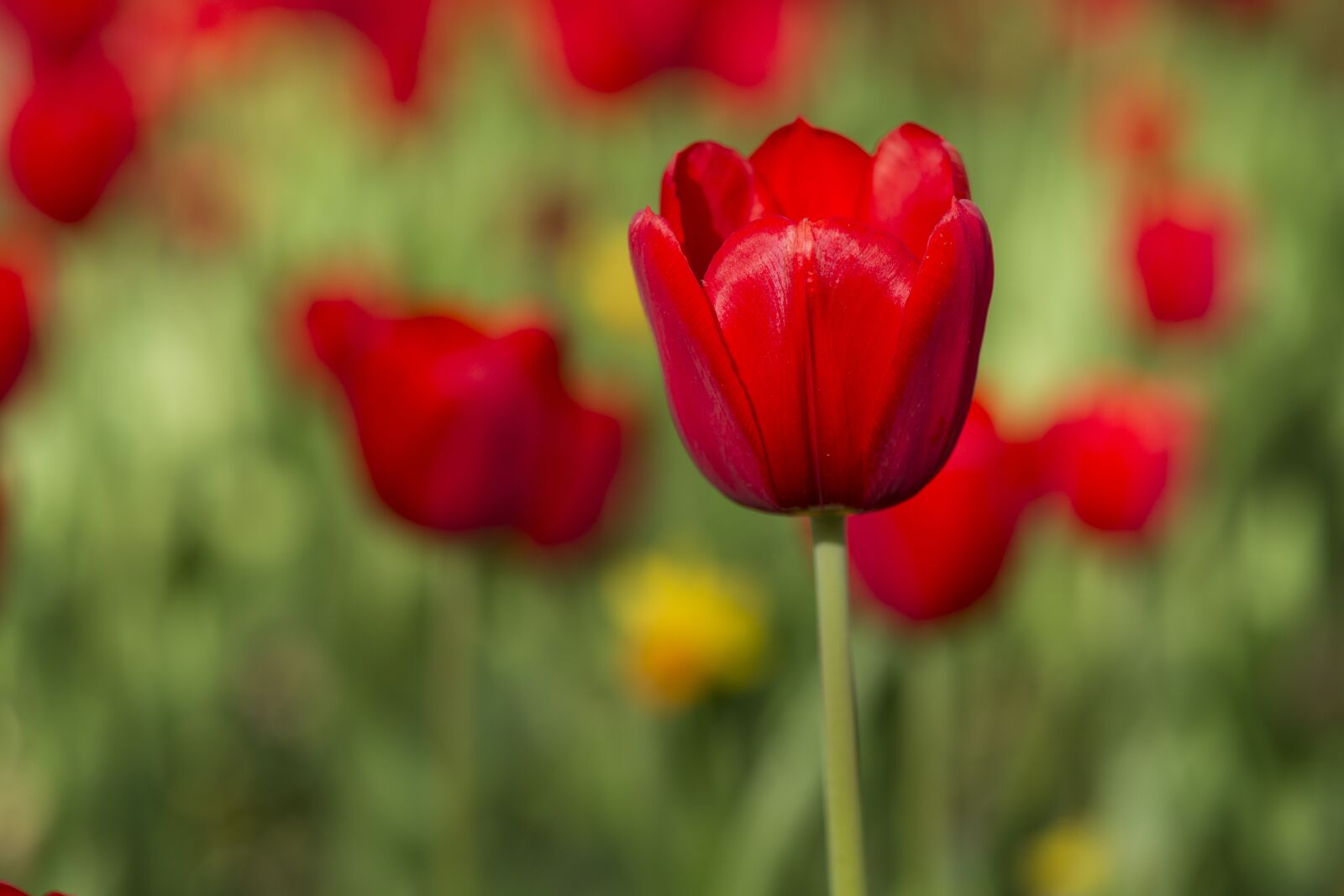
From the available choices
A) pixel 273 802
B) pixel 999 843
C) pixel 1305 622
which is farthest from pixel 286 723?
pixel 1305 622

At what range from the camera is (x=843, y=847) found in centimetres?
34

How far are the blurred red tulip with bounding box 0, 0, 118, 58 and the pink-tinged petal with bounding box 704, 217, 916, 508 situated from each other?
1369 mm

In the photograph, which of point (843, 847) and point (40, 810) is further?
point (40, 810)

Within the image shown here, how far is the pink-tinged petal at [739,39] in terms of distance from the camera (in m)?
2.01

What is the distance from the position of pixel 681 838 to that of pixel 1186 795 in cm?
40

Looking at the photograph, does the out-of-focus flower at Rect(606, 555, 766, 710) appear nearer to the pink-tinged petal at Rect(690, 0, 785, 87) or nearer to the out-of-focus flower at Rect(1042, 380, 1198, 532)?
the out-of-focus flower at Rect(1042, 380, 1198, 532)

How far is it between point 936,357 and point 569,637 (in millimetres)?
1031

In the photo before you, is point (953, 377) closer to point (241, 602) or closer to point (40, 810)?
point (40, 810)

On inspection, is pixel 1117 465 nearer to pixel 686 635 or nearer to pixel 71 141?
pixel 686 635

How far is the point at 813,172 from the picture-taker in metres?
0.42

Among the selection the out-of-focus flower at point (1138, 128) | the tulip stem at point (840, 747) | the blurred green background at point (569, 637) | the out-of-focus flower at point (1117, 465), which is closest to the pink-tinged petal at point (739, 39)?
the blurred green background at point (569, 637)

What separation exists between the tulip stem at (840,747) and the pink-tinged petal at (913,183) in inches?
4.1

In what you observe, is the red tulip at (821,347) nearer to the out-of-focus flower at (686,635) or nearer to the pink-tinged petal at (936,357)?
the pink-tinged petal at (936,357)

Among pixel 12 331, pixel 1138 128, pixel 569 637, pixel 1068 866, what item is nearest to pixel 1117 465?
pixel 1068 866
